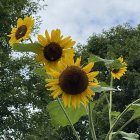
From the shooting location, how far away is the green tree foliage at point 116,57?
800 inches

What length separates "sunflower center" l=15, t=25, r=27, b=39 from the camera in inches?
80.6

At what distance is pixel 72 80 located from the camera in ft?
5.80

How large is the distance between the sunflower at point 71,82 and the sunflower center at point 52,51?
0.14 metres

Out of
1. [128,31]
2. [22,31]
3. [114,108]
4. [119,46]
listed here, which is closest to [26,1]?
[114,108]

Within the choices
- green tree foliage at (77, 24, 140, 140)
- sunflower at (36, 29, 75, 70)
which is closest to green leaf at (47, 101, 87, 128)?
sunflower at (36, 29, 75, 70)

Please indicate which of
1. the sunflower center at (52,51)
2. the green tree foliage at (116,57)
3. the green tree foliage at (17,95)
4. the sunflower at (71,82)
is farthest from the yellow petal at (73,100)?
the green tree foliage at (116,57)

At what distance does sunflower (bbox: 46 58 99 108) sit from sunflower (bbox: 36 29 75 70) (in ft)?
0.40

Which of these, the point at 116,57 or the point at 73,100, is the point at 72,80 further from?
the point at 116,57

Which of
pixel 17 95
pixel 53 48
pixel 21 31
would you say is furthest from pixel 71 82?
pixel 17 95

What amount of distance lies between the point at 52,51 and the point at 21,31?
24cm

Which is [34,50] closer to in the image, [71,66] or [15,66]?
[71,66]

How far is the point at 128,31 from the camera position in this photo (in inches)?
1076

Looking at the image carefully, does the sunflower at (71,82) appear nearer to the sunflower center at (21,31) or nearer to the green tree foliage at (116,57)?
the sunflower center at (21,31)

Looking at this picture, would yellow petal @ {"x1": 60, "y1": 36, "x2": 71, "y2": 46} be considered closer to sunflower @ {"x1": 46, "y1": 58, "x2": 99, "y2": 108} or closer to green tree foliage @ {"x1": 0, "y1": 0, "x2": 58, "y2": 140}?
sunflower @ {"x1": 46, "y1": 58, "x2": 99, "y2": 108}
